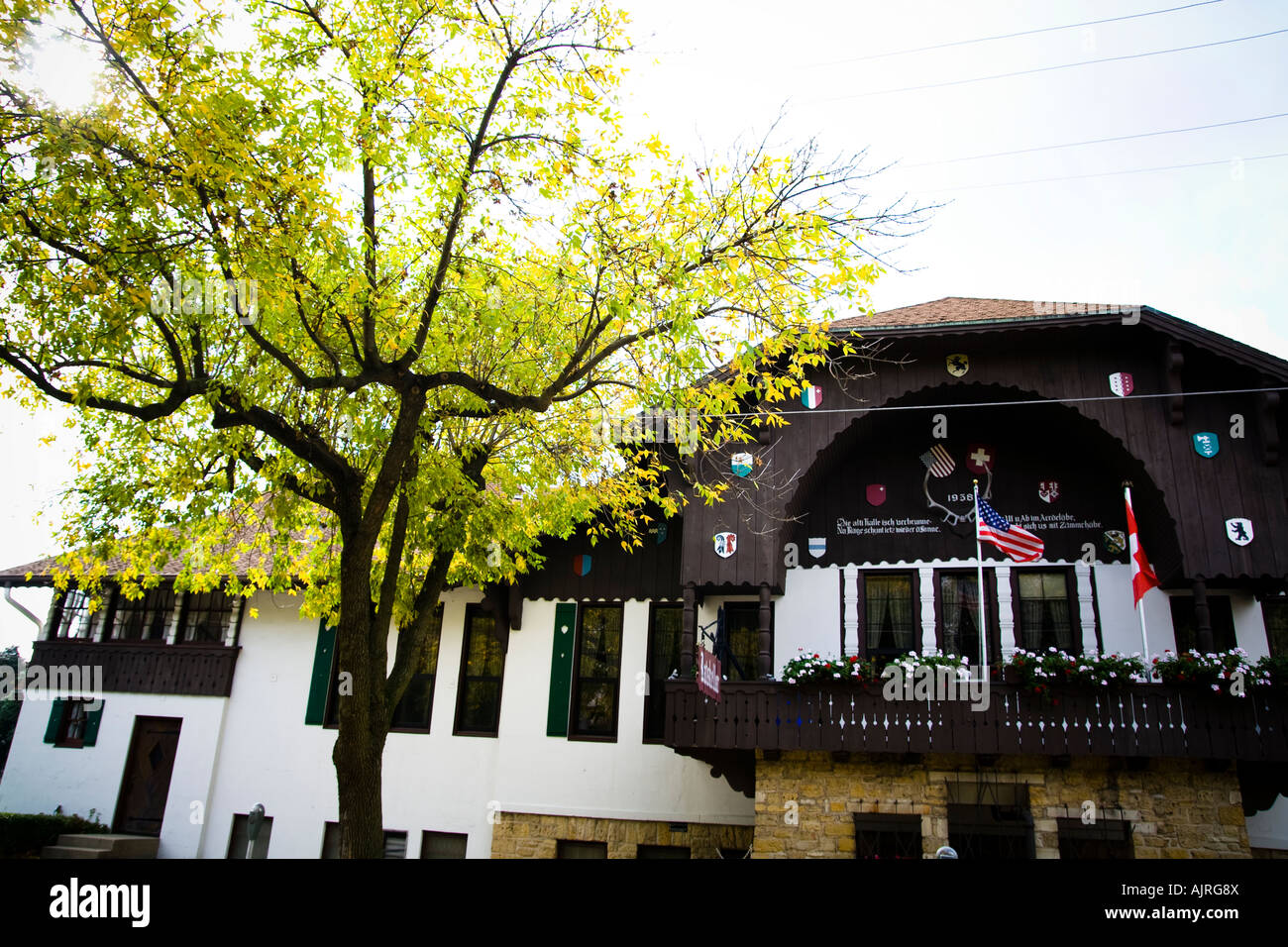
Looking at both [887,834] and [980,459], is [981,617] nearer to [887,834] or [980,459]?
[980,459]

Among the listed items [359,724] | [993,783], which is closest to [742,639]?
[993,783]

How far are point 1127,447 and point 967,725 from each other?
208 inches

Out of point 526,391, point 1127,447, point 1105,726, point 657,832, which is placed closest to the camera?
point 526,391

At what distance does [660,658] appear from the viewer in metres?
16.9

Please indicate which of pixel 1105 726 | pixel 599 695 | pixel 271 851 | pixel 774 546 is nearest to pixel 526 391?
pixel 774 546

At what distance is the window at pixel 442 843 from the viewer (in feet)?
54.9

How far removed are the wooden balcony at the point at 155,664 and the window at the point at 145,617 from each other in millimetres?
242

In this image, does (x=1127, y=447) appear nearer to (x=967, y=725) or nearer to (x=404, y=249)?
(x=967, y=725)

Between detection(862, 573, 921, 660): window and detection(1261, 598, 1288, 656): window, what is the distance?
17.3ft

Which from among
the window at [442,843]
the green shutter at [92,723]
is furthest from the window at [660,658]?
the green shutter at [92,723]

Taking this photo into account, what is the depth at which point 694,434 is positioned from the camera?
11.2 m

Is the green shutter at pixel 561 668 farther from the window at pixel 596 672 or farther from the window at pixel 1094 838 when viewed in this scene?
the window at pixel 1094 838

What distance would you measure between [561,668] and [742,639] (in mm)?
3583

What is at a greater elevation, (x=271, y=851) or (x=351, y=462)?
(x=351, y=462)
